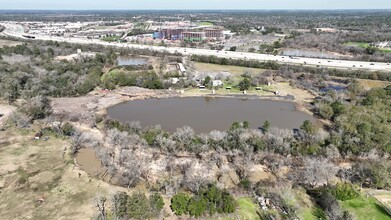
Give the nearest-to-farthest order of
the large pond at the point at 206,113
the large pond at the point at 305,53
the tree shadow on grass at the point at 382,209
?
the tree shadow on grass at the point at 382,209 → the large pond at the point at 206,113 → the large pond at the point at 305,53

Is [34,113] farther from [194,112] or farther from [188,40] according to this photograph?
[188,40]

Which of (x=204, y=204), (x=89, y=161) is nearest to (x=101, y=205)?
(x=204, y=204)

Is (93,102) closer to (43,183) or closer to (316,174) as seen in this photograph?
(43,183)

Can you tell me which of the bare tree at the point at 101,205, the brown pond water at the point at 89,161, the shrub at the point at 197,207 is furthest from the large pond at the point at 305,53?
the bare tree at the point at 101,205

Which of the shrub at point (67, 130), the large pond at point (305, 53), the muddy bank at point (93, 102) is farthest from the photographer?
the large pond at point (305, 53)

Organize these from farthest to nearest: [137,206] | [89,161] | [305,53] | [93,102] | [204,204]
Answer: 1. [305,53]
2. [93,102]
3. [89,161]
4. [204,204]
5. [137,206]

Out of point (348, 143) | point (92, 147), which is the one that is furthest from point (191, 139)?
point (348, 143)

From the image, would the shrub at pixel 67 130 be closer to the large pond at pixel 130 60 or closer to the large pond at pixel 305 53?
the large pond at pixel 130 60
